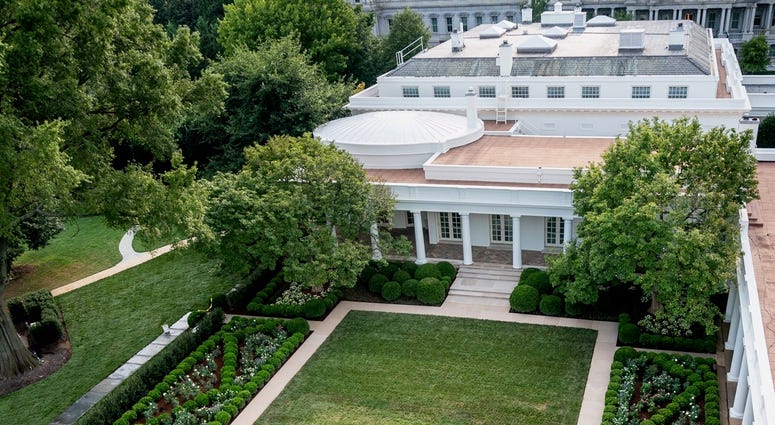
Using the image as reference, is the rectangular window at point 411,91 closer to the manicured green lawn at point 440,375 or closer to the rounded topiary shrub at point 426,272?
the rounded topiary shrub at point 426,272

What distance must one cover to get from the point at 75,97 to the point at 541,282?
23609mm

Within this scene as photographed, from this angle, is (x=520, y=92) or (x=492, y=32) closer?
(x=520, y=92)

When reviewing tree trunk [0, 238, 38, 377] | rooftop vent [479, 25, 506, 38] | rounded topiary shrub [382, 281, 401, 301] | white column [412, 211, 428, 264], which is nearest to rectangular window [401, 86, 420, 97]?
rooftop vent [479, 25, 506, 38]

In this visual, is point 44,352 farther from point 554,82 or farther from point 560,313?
point 554,82

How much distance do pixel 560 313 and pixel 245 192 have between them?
56.4 feet

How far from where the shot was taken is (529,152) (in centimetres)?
4106

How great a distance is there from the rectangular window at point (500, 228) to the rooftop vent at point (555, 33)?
22.6 m

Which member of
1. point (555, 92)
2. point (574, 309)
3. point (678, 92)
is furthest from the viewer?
point (555, 92)

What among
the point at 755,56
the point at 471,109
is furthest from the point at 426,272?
the point at 755,56

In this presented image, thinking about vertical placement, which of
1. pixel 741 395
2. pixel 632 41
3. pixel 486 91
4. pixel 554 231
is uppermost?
pixel 632 41

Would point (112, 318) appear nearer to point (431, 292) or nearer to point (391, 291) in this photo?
point (391, 291)

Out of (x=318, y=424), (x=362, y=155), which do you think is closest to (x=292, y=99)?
(x=362, y=155)

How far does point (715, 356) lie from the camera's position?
29.6 metres

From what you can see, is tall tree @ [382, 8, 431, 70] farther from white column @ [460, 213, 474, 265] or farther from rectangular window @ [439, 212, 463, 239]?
white column @ [460, 213, 474, 265]
